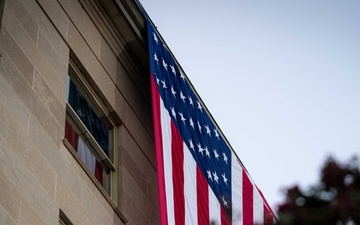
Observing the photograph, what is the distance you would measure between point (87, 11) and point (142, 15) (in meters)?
1.78

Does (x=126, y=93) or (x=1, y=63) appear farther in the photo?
(x=126, y=93)

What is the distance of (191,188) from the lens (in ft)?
55.7

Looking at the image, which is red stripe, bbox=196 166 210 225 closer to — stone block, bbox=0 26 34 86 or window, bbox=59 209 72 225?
window, bbox=59 209 72 225

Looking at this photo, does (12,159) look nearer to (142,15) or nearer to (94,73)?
(94,73)

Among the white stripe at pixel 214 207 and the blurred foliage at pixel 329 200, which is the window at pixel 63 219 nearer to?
the white stripe at pixel 214 207

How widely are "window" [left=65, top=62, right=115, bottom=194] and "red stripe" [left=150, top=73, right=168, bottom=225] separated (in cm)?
86

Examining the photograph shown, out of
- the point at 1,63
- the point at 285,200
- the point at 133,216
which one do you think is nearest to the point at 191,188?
the point at 133,216

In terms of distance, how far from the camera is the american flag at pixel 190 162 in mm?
16141

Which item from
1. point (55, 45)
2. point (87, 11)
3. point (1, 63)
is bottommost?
point (1, 63)

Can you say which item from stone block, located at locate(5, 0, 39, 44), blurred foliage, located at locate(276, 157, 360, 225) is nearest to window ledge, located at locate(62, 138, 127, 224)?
stone block, located at locate(5, 0, 39, 44)

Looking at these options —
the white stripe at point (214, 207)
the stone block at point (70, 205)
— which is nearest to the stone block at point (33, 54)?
the stone block at point (70, 205)

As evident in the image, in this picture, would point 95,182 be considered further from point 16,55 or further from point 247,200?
point 247,200

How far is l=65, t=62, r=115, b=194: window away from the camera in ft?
49.7

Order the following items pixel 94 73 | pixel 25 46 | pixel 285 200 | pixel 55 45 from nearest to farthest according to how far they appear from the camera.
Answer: pixel 285 200, pixel 25 46, pixel 55 45, pixel 94 73
